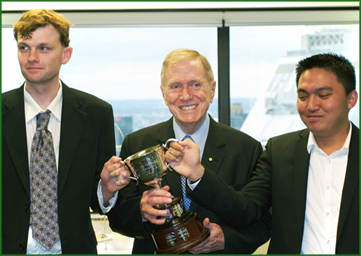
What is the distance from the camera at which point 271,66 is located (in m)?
4.00

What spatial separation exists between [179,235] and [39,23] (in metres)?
1.17

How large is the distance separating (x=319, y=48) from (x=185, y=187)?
2.97 metres

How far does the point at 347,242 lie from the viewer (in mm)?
1497

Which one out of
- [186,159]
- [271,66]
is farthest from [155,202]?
[271,66]

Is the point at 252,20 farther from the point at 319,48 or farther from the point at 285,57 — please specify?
the point at 319,48

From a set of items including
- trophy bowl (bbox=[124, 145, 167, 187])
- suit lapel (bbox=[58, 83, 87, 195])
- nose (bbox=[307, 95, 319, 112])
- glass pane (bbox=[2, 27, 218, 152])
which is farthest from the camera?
glass pane (bbox=[2, 27, 218, 152])

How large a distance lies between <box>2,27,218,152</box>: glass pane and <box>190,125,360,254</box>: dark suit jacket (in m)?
2.28

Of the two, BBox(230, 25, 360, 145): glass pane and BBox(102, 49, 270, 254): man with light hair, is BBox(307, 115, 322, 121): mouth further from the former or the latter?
BBox(230, 25, 360, 145): glass pane

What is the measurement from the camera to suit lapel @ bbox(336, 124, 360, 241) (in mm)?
1506

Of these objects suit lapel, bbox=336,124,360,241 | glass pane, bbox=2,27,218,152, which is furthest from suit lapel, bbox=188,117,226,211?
glass pane, bbox=2,27,218,152

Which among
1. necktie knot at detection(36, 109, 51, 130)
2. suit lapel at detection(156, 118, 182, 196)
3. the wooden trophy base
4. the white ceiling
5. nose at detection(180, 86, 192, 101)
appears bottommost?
the wooden trophy base

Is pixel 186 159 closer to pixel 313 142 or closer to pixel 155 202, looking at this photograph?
pixel 155 202

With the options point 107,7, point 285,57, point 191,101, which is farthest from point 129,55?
point 191,101

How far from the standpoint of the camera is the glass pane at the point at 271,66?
3977mm
